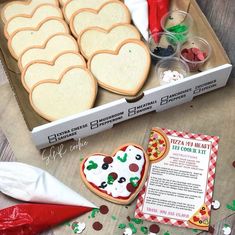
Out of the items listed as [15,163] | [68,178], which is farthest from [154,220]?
[15,163]

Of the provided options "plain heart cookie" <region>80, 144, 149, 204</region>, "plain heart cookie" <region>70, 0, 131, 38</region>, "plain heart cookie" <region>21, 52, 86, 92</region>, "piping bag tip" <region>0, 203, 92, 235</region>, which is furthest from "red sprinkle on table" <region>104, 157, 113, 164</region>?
"plain heart cookie" <region>70, 0, 131, 38</region>

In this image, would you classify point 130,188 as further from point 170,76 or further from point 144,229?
point 170,76

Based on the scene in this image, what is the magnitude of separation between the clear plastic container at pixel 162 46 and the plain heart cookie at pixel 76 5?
17cm

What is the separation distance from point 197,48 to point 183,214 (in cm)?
43

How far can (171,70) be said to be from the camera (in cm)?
111

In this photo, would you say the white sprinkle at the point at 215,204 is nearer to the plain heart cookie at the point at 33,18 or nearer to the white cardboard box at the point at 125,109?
the white cardboard box at the point at 125,109

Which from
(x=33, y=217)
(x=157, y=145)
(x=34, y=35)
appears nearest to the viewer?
(x=33, y=217)

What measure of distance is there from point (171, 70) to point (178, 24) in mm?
142

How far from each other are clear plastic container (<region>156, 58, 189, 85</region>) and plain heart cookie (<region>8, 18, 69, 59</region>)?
0.26 meters

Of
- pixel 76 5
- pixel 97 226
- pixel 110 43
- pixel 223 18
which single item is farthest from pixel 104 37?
pixel 97 226

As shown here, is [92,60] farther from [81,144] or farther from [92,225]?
[92,225]

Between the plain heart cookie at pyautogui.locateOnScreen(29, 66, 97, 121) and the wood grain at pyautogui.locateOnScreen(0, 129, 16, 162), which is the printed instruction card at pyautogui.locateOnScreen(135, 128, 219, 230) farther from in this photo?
the wood grain at pyautogui.locateOnScreen(0, 129, 16, 162)

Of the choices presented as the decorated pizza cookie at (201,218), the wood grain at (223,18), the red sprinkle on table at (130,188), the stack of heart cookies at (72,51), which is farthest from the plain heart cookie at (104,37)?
the decorated pizza cookie at (201,218)

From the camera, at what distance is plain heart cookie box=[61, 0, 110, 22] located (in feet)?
3.79
